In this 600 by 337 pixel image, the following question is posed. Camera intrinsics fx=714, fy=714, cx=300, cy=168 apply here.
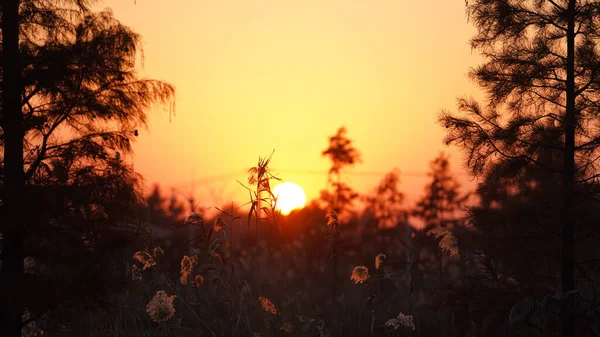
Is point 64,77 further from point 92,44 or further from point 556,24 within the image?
point 556,24

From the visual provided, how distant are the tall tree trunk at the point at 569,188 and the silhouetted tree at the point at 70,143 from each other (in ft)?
19.8

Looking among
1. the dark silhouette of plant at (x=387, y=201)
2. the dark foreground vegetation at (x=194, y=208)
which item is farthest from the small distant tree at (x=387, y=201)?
the dark foreground vegetation at (x=194, y=208)

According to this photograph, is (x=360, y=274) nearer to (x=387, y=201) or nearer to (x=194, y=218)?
(x=194, y=218)

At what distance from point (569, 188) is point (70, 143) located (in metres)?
7.33

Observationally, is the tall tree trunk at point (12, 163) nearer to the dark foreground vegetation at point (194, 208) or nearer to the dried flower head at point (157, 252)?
the dark foreground vegetation at point (194, 208)

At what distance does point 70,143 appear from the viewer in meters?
10.1

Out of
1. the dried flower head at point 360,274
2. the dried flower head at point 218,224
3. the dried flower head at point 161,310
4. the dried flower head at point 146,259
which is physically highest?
the dried flower head at point 218,224

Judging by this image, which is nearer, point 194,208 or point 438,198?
point 194,208

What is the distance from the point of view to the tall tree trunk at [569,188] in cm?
1056

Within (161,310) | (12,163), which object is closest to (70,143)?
(12,163)

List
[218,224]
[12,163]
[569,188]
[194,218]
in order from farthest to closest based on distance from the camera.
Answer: [569,188]
[12,163]
[218,224]
[194,218]

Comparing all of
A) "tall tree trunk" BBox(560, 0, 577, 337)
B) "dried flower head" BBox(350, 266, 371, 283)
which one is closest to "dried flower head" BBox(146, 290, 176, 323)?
"dried flower head" BBox(350, 266, 371, 283)

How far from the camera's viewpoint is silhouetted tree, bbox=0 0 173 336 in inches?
384

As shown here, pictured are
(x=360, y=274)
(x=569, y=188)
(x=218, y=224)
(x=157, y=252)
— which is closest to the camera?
(x=218, y=224)
